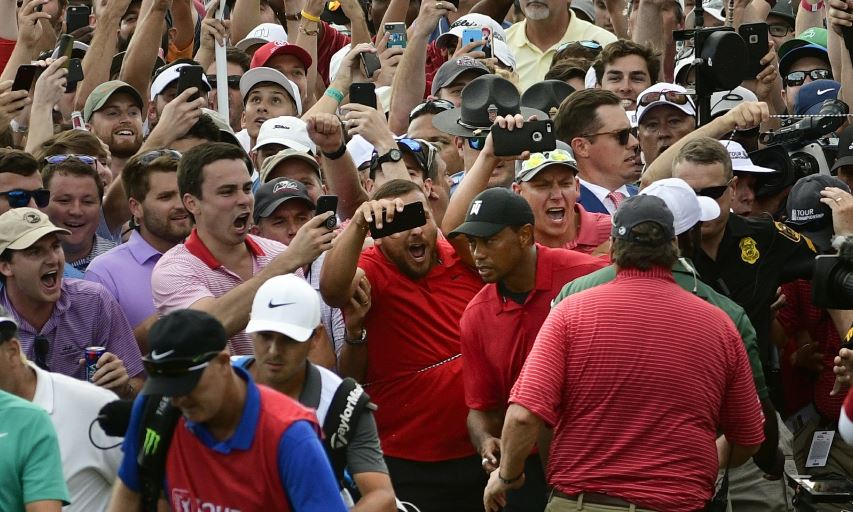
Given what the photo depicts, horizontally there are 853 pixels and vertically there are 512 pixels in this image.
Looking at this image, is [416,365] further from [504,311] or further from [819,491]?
[819,491]

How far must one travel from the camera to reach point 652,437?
5.49 metres

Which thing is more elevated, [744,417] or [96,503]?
[744,417]

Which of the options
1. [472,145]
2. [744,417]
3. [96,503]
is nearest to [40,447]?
[96,503]

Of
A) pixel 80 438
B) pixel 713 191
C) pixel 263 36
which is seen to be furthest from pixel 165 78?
pixel 80 438

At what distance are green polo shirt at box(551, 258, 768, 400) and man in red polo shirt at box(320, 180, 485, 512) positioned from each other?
0.91m

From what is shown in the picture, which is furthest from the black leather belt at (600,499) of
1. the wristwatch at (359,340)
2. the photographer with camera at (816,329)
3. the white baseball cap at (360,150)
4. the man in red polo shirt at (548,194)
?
the white baseball cap at (360,150)

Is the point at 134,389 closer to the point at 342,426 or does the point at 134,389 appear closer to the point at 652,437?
the point at 342,426

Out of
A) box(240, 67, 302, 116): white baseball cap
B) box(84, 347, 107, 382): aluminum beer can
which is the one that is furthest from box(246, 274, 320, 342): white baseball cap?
box(240, 67, 302, 116): white baseball cap

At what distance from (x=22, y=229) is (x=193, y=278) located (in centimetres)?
78

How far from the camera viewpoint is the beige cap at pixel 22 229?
6621 mm

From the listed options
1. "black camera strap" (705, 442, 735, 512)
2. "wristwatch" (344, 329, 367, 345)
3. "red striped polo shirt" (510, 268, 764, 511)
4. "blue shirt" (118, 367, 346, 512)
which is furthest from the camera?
"wristwatch" (344, 329, 367, 345)

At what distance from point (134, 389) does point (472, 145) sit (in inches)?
99.8

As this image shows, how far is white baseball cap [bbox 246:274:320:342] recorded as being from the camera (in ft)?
16.8

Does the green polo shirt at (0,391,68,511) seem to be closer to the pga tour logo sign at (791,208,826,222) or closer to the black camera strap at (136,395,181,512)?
the black camera strap at (136,395,181,512)
